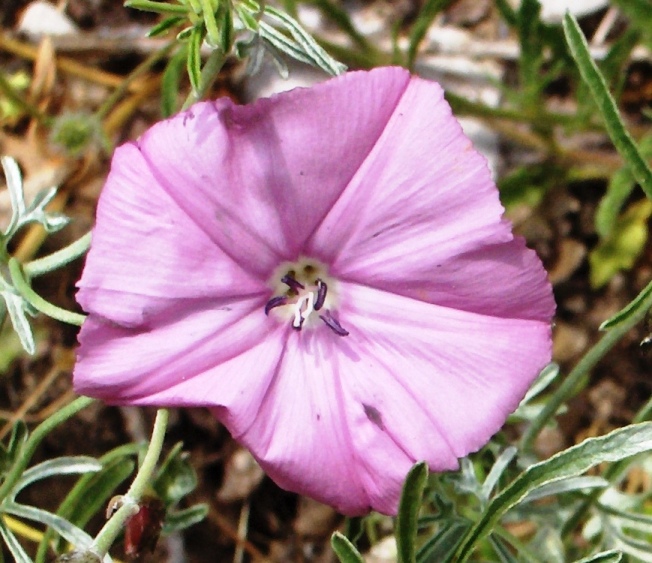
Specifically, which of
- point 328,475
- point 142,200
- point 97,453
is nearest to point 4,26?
Result: point 97,453

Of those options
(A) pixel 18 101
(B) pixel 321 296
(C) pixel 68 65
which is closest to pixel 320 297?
(B) pixel 321 296

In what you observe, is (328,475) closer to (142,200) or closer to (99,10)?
(142,200)

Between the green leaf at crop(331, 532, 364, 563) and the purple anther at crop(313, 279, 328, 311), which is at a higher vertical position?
the purple anther at crop(313, 279, 328, 311)

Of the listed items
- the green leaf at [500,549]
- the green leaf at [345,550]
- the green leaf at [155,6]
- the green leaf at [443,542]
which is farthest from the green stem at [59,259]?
the green leaf at [500,549]

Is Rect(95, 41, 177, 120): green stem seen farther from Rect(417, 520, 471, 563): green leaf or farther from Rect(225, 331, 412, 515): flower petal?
Rect(417, 520, 471, 563): green leaf

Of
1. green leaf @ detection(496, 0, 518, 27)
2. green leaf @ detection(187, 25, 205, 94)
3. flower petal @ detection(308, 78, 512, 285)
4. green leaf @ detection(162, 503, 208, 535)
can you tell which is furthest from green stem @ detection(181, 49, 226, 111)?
green leaf @ detection(496, 0, 518, 27)

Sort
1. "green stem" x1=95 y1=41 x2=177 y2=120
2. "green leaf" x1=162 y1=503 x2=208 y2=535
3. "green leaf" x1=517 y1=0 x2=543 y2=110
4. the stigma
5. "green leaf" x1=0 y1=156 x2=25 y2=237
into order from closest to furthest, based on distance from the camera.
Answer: the stigma < "green leaf" x1=0 y1=156 x2=25 y2=237 < "green leaf" x1=162 y1=503 x2=208 y2=535 < "green leaf" x1=517 y1=0 x2=543 y2=110 < "green stem" x1=95 y1=41 x2=177 y2=120
